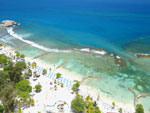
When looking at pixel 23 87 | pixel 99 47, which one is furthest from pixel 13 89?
pixel 99 47

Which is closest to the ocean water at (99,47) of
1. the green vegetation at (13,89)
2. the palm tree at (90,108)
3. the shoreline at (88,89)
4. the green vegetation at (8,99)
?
the shoreline at (88,89)

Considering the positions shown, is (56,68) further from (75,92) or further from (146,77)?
(146,77)

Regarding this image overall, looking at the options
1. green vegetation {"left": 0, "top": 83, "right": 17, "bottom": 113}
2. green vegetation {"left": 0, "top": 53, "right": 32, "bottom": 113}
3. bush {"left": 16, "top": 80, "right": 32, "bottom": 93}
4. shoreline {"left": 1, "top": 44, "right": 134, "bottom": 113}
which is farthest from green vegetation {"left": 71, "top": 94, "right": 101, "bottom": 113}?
green vegetation {"left": 0, "top": 83, "right": 17, "bottom": 113}

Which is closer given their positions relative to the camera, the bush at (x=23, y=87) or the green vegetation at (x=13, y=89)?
the green vegetation at (x=13, y=89)

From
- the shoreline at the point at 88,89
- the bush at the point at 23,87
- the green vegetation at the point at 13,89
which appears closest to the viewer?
the green vegetation at the point at 13,89

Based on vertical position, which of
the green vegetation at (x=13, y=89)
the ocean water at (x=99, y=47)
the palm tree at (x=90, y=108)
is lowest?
the palm tree at (x=90, y=108)

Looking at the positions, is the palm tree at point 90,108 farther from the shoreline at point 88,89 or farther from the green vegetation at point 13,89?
the green vegetation at point 13,89

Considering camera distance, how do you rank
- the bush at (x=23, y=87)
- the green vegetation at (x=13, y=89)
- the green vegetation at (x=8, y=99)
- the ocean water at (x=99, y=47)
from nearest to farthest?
the green vegetation at (x=8, y=99) < the green vegetation at (x=13, y=89) < the bush at (x=23, y=87) < the ocean water at (x=99, y=47)

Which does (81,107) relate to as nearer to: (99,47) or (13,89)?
(13,89)

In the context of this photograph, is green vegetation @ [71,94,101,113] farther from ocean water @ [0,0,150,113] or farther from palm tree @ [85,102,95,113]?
ocean water @ [0,0,150,113]

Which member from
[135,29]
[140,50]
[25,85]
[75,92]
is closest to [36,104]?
[25,85]

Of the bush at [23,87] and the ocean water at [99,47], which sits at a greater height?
the ocean water at [99,47]
